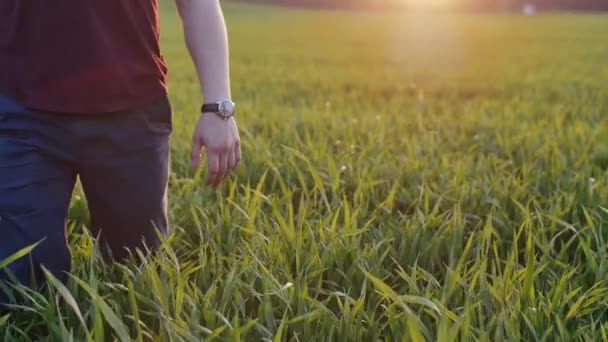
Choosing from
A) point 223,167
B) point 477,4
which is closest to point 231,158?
point 223,167

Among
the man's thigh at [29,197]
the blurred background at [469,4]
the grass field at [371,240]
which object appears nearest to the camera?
the grass field at [371,240]

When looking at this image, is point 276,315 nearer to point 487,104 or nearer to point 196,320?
point 196,320

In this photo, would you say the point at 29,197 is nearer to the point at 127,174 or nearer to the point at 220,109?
the point at 127,174

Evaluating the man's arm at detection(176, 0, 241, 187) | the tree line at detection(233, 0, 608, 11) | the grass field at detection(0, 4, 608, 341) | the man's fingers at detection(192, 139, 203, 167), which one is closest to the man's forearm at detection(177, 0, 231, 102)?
the man's arm at detection(176, 0, 241, 187)

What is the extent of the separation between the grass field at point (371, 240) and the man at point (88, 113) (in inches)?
6.7

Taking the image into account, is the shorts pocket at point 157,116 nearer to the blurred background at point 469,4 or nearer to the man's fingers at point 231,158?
the man's fingers at point 231,158

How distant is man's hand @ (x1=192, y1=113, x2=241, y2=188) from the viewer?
79.2 inches

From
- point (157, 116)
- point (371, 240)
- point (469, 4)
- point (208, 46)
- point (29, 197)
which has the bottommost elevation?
point (469, 4)

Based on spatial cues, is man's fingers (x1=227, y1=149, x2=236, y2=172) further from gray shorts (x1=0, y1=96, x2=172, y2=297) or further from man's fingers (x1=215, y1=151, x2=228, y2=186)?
gray shorts (x1=0, y1=96, x2=172, y2=297)

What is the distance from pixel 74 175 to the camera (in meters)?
2.04

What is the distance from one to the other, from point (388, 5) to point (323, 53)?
32957mm

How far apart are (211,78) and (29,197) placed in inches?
21.1

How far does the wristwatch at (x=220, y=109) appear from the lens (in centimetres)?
203

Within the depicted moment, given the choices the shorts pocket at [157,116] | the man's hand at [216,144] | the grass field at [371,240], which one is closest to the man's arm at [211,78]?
the man's hand at [216,144]
